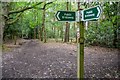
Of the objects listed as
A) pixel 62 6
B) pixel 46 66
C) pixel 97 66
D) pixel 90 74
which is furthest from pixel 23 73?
pixel 62 6

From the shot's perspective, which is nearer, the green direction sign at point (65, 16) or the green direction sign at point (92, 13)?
the green direction sign at point (92, 13)

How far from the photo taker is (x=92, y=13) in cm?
311

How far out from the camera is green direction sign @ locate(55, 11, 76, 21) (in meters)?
3.35

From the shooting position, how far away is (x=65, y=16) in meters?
3.38

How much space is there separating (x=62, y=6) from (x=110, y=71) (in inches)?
572

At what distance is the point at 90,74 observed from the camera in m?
5.66

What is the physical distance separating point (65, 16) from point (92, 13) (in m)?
0.52

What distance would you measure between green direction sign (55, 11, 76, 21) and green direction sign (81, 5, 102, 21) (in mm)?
192

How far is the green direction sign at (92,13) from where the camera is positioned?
2.96 meters

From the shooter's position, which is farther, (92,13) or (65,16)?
(65,16)

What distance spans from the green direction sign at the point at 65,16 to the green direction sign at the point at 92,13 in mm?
192

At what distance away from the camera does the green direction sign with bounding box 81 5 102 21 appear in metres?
2.96

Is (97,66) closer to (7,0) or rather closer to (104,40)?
(104,40)

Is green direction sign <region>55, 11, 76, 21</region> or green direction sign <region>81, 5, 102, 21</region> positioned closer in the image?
green direction sign <region>81, 5, 102, 21</region>
